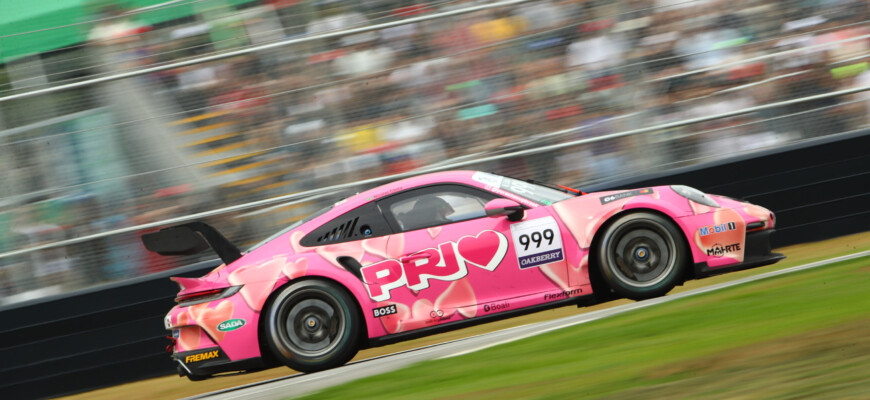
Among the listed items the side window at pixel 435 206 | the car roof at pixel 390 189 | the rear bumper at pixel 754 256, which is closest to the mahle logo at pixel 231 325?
the car roof at pixel 390 189

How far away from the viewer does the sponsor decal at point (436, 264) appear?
6.59 m

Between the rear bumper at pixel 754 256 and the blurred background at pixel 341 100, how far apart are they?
2981mm

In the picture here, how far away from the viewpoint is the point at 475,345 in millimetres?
6555

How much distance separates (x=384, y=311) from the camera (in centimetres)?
661

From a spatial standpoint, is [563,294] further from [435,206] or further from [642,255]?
[435,206]

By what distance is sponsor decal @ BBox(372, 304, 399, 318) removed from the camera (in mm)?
6605

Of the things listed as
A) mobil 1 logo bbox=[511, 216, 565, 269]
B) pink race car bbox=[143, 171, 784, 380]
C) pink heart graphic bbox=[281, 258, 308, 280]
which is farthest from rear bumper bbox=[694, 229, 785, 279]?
pink heart graphic bbox=[281, 258, 308, 280]

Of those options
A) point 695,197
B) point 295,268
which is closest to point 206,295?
point 295,268

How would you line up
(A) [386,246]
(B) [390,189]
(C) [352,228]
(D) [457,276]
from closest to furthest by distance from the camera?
(D) [457,276] → (A) [386,246] → (C) [352,228] → (B) [390,189]

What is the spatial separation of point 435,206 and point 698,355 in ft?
8.86

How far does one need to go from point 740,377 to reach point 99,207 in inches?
264

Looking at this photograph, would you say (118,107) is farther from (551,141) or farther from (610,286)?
(610,286)

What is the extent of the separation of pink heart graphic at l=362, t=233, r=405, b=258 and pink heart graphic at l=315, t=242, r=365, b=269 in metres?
0.06

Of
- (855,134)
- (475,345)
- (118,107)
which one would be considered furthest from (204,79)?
(855,134)
